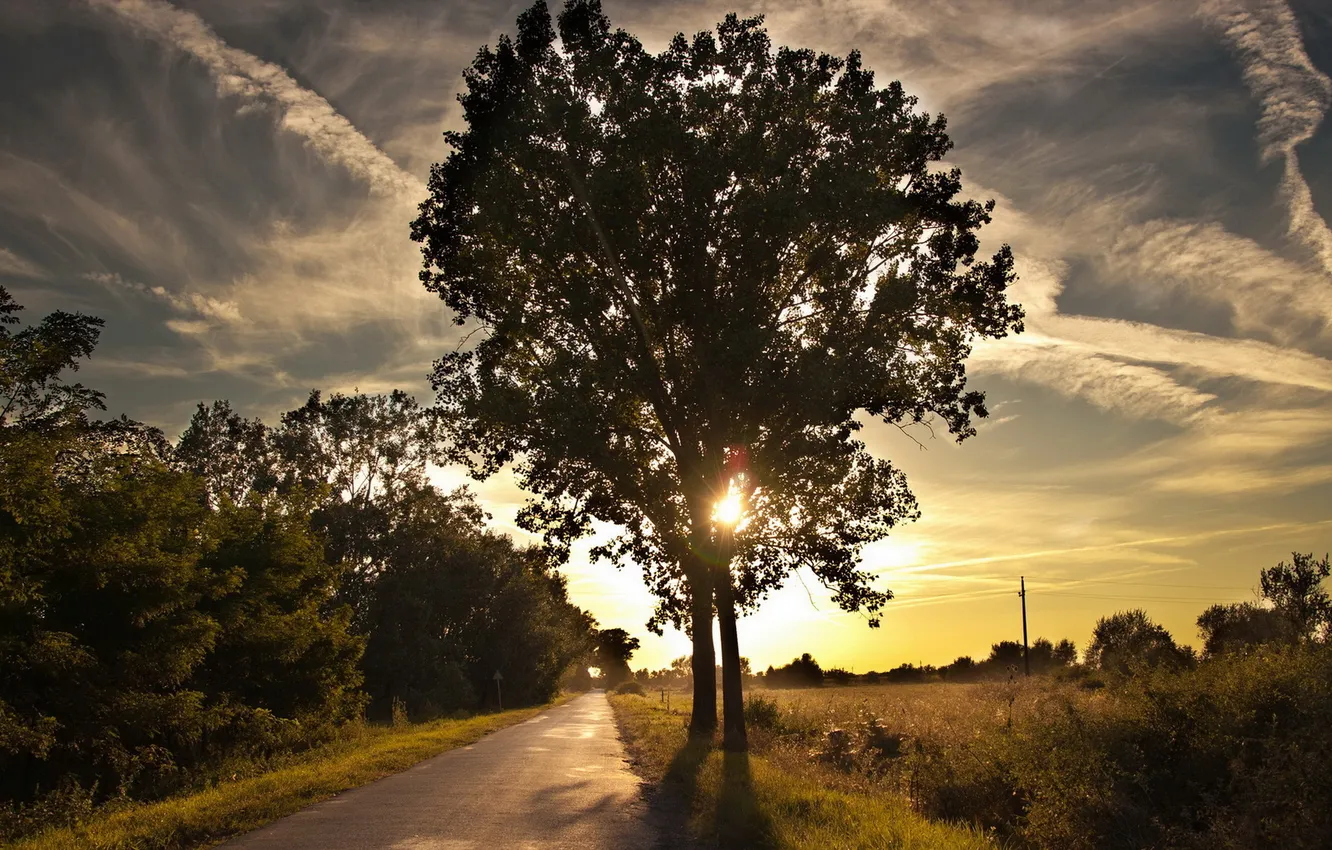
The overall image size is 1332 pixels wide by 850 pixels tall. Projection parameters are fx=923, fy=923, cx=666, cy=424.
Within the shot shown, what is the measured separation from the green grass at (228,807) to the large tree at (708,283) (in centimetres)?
683

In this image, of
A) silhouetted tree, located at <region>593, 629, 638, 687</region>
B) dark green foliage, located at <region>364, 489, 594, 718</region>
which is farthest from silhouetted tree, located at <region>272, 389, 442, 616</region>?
silhouetted tree, located at <region>593, 629, 638, 687</region>

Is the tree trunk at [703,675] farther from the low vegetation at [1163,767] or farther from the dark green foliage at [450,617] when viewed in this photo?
the dark green foliage at [450,617]

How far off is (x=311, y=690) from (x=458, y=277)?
10.8 meters

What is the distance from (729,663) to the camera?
69.2 feet

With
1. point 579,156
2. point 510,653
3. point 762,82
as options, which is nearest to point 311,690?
point 579,156

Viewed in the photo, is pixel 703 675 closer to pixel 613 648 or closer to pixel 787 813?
pixel 787 813

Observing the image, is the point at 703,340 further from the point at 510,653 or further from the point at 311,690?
the point at 510,653

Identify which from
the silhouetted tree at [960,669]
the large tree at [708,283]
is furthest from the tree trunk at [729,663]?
the silhouetted tree at [960,669]

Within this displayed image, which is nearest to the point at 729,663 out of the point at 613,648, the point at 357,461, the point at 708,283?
the point at 708,283

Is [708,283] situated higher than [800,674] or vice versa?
[708,283]

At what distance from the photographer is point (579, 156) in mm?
19312

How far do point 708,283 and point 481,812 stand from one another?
1153 centimetres

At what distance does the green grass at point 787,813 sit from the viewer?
29.5 ft

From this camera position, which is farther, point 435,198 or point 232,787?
point 435,198
